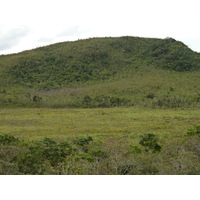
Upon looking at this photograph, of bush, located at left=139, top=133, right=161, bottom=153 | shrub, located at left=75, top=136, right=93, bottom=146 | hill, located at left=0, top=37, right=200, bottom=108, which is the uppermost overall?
hill, located at left=0, top=37, right=200, bottom=108

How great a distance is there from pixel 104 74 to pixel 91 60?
8.00 m

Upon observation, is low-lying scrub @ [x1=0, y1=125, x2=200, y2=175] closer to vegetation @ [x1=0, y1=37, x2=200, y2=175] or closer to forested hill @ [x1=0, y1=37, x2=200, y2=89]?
vegetation @ [x1=0, y1=37, x2=200, y2=175]

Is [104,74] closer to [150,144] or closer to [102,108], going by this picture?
[102,108]

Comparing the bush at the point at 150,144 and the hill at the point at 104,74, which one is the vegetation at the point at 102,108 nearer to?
the bush at the point at 150,144

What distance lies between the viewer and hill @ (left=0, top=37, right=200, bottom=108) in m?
39.8

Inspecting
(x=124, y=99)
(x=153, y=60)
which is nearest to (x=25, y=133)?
(x=124, y=99)

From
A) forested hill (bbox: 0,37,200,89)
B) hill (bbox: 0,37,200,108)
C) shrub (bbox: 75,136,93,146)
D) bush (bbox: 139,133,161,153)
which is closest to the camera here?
bush (bbox: 139,133,161,153)

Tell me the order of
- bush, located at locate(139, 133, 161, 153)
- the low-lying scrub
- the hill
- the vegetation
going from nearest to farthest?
the low-lying scrub, the vegetation, bush, located at locate(139, 133, 161, 153), the hill

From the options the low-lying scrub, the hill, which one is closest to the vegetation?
the low-lying scrub

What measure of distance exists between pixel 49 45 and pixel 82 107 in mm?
44271

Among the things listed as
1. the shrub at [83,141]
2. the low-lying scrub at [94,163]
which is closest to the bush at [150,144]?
the low-lying scrub at [94,163]

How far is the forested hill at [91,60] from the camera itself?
190 feet

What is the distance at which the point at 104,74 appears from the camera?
59.4 m

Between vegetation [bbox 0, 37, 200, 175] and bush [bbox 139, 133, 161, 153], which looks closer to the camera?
vegetation [bbox 0, 37, 200, 175]
